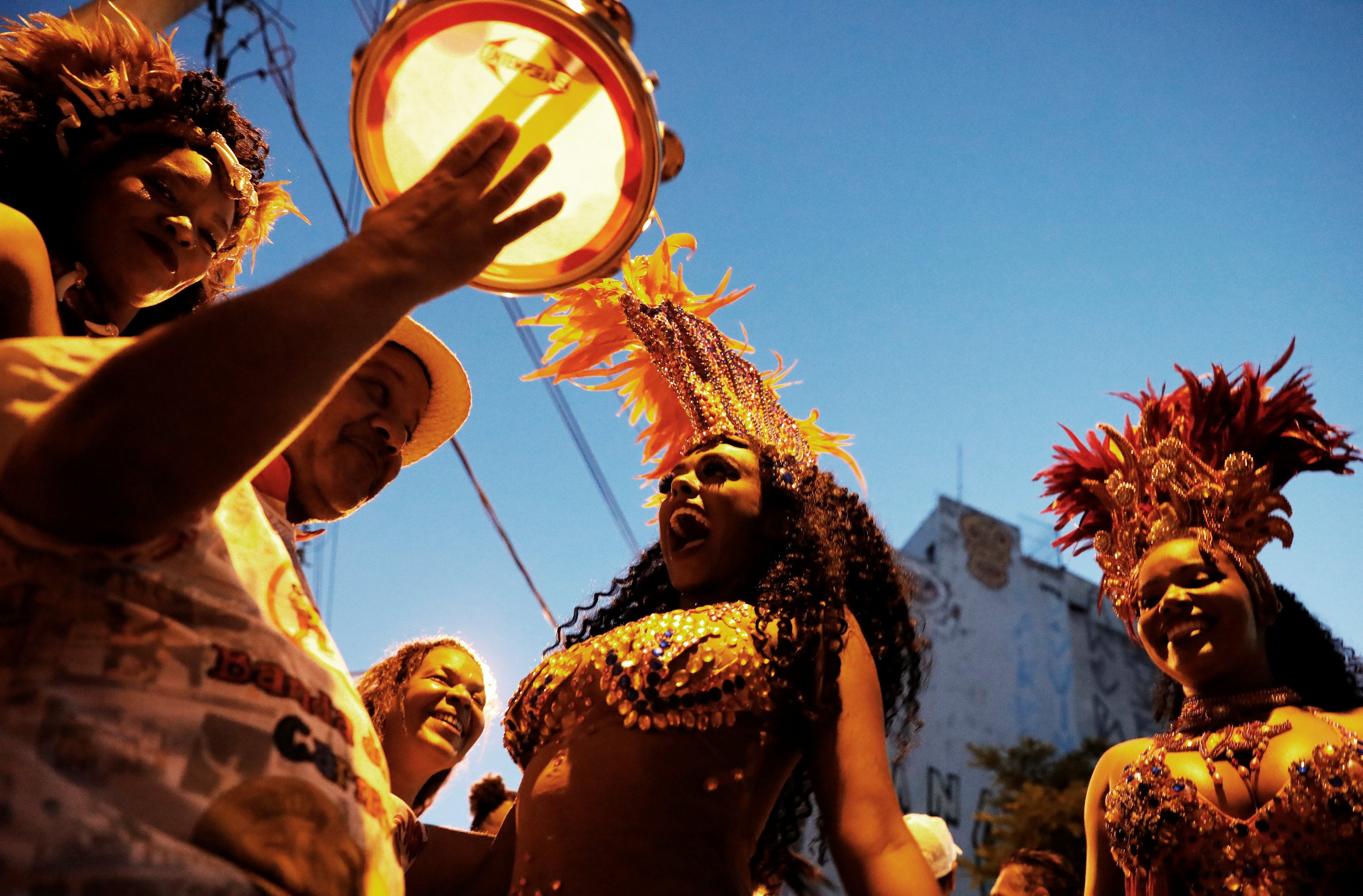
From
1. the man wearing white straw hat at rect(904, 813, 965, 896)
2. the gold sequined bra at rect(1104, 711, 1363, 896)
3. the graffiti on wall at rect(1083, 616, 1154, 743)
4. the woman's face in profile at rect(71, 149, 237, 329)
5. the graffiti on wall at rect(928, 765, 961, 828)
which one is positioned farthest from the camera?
the graffiti on wall at rect(1083, 616, 1154, 743)

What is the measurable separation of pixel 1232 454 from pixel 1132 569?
507 mm

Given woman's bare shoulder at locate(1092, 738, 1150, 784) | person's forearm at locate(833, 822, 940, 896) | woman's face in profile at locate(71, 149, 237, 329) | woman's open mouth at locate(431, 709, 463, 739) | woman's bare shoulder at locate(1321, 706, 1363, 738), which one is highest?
woman's face in profile at locate(71, 149, 237, 329)

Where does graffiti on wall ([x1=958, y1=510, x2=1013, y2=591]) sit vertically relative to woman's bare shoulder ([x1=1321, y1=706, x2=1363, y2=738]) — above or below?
above

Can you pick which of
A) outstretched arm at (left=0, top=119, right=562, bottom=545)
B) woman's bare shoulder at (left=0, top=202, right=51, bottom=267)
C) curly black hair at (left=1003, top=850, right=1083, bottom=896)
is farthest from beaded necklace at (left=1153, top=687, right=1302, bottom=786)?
woman's bare shoulder at (left=0, top=202, right=51, bottom=267)

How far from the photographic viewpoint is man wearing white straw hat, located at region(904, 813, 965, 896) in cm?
496

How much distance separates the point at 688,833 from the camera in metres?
2.21

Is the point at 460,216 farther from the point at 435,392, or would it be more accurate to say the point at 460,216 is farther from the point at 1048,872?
the point at 1048,872

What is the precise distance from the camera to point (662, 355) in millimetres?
3479

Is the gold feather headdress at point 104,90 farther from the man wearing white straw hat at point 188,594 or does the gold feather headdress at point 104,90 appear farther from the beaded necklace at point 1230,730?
the beaded necklace at point 1230,730

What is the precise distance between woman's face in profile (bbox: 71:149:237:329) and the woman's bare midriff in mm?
1231

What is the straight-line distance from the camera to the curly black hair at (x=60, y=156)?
1886 mm

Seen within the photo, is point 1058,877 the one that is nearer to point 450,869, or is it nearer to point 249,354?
point 450,869

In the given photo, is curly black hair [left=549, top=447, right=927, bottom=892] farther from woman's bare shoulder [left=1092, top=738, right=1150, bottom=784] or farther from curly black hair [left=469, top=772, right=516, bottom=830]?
curly black hair [left=469, top=772, right=516, bottom=830]

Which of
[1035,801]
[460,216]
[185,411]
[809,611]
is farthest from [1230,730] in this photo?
Answer: [1035,801]
